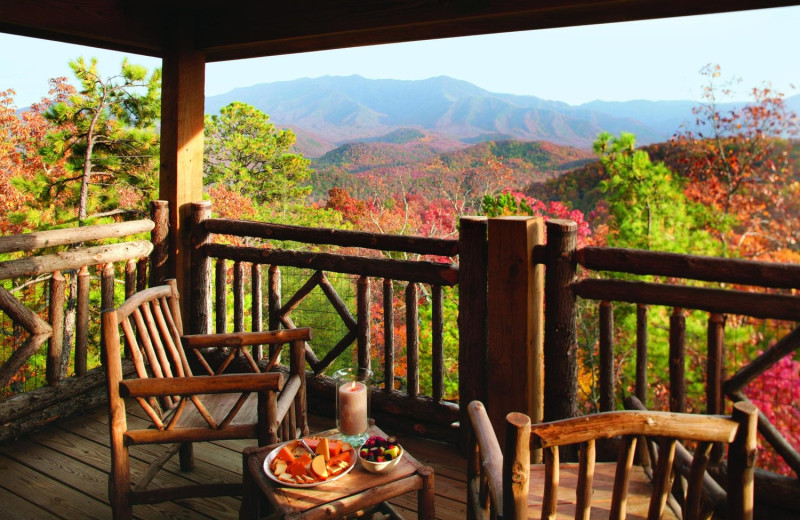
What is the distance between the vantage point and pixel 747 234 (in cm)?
923

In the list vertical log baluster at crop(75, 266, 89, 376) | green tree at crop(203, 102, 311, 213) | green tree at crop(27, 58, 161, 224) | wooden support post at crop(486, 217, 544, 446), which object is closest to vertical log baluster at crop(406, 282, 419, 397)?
wooden support post at crop(486, 217, 544, 446)

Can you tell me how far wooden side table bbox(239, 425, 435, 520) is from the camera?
144cm

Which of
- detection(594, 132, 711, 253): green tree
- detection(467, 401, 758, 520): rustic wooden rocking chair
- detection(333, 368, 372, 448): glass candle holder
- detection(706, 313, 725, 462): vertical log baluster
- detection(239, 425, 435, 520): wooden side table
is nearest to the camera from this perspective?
detection(467, 401, 758, 520): rustic wooden rocking chair

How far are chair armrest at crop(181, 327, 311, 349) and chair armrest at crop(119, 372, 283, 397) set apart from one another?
1.21 ft

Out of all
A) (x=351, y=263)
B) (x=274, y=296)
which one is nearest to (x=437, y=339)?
(x=351, y=263)

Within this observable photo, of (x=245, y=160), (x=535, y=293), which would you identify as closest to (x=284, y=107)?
(x=245, y=160)

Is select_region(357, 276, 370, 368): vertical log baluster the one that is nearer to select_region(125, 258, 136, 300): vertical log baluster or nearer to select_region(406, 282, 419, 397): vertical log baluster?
select_region(406, 282, 419, 397): vertical log baluster

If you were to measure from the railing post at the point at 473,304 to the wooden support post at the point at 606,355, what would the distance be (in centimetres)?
49

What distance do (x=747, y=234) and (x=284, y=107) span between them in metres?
15.0

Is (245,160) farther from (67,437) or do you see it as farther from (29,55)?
(67,437)

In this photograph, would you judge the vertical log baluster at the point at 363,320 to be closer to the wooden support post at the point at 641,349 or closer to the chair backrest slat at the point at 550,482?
the wooden support post at the point at 641,349

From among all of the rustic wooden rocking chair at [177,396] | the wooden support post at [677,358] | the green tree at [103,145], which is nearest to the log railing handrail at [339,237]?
the rustic wooden rocking chair at [177,396]

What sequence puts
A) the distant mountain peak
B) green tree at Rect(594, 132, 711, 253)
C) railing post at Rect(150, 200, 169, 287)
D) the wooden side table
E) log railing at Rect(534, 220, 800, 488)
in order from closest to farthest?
the wooden side table, log railing at Rect(534, 220, 800, 488), railing post at Rect(150, 200, 169, 287), green tree at Rect(594, 132, 711, 253), the distant mountain peak

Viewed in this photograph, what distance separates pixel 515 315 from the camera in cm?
232
